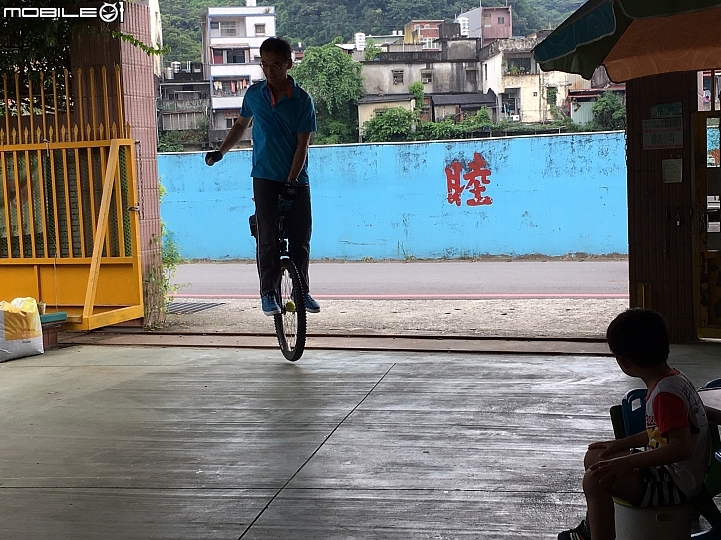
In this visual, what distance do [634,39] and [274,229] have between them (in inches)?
104

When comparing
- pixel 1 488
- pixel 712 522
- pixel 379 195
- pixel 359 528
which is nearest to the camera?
pixel 712 522

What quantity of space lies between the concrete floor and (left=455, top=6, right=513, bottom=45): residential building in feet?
180

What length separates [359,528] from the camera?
3.15 meters

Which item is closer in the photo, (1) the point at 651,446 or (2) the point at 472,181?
(1) the point at 651,446

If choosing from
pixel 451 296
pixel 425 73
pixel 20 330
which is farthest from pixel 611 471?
pixel 425 73

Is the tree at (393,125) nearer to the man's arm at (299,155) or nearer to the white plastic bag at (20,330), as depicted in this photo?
the white plastic bag at (20,330)

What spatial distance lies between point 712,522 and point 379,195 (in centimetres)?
1764

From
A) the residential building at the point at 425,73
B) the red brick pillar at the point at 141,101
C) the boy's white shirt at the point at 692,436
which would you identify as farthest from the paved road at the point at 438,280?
Answer: the residential building at the point at 425,73

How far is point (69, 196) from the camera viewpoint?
8.06 meters

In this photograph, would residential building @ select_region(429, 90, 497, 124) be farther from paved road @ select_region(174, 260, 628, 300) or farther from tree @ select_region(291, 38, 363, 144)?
paved road @ select_region(174, 260, 628, 300)

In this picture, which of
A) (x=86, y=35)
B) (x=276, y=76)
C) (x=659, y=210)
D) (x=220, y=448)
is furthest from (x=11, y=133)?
(x=659, y=210)

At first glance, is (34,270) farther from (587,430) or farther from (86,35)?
(587,430)

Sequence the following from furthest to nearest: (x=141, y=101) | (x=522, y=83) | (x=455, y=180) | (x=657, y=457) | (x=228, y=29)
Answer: (x=228, y=29) < (x=522, y=83) < (x=455, y=180) < (x=141, y=101) < (x=657, y=457)

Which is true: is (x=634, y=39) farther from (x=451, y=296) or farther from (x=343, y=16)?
(x=343, y=16)
